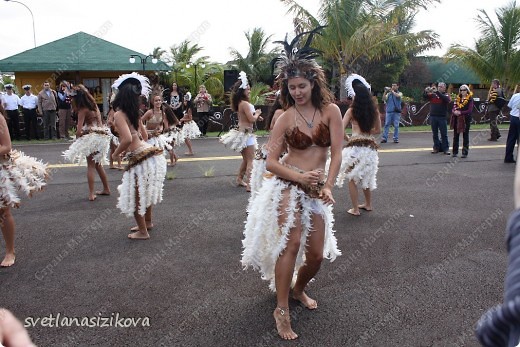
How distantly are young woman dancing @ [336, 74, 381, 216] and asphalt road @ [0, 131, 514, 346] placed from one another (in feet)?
1.80

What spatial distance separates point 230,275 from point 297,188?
1.39 meters

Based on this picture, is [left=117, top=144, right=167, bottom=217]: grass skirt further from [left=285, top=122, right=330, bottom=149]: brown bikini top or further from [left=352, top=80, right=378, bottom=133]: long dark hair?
[left=352, top=80, right=378, bottom=133]: long dark hair

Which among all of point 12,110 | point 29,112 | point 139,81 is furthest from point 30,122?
point 139,81

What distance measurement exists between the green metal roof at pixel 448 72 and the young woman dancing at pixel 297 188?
28310 mm

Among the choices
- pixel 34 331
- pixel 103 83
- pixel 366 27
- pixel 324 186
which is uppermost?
pixel 366 27

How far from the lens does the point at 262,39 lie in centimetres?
2972

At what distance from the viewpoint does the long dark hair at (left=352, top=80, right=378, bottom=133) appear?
18.5 feet

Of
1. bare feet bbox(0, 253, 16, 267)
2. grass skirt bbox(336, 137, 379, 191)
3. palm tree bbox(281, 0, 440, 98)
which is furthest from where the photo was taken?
palm tree bbox(281, 0, 440, 98)

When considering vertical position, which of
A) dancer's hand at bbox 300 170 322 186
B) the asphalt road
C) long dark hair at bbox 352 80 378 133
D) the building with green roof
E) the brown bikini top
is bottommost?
the asphalt road

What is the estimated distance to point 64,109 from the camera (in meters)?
14.6

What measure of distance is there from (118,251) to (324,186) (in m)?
2.69

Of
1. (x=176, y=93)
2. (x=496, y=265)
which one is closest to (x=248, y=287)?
(x=496, y=265)

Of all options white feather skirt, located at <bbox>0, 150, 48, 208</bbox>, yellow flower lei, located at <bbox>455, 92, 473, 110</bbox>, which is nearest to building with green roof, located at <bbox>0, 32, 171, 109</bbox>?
yellow flower lei, located at <bbox>455, 92, 473, 110</bbox>

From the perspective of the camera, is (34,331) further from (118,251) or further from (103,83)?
(103,83)
